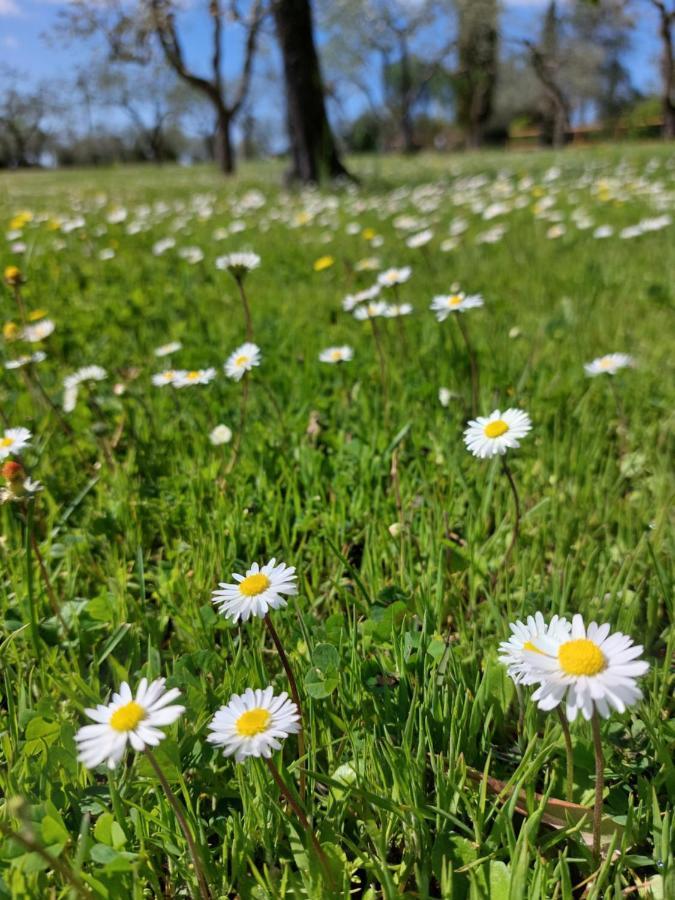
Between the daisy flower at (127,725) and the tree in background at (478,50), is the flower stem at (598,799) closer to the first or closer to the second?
the daisy flower at (127,725)

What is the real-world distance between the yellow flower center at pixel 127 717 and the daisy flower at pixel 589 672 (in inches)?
17.5

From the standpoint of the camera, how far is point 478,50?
114 ft

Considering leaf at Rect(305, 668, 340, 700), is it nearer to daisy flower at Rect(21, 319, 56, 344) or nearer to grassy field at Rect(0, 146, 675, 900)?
grassy field at Rect(0, 146, 675, 900)

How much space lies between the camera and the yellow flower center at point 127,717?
2.56 feet

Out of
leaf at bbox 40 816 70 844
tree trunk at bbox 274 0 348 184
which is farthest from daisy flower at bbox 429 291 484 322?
tree trunk at bbox 274 0 348 184

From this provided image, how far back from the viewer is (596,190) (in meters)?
5.76

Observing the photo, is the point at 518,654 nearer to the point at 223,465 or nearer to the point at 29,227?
the point at 223,465

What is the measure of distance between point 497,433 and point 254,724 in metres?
0.71

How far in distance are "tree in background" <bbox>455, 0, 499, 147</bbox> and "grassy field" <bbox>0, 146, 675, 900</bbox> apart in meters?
32.2

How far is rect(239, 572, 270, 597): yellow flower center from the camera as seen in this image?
0.98 metres

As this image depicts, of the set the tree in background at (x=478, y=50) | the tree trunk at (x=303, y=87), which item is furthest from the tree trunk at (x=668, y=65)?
the tree trunk at (x=303, y=87)

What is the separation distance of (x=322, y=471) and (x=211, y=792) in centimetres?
91

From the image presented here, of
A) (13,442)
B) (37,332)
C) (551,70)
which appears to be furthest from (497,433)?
(551,70)

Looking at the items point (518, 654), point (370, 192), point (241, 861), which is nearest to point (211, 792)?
point (241, 861)
